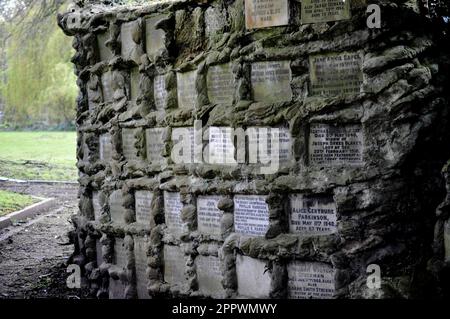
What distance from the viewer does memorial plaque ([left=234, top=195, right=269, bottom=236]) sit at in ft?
18.6

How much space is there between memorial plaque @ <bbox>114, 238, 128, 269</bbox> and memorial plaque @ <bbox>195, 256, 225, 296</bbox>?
1494mm

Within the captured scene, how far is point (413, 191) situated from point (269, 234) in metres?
1.64

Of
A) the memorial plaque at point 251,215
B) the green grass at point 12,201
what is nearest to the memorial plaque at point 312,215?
the memorial plaque at point 251,215

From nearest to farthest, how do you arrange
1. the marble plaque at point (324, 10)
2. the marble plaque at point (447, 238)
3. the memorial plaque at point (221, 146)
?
the marble plaque at point (447, 238) → the marble plaque at point (324, 10) → the memorial plaque at point (221, 146)

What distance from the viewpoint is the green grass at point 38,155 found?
951 cm

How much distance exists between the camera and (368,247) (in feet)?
16.9

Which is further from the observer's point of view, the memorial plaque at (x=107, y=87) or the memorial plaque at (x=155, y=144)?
the memorial plaque at (x=107, y=87)

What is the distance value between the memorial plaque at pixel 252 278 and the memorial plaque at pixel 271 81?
1908mm

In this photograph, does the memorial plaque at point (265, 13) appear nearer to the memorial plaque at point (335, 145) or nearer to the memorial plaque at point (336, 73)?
the memorial plaque at point (336, 73)

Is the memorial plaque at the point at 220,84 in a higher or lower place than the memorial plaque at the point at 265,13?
lower

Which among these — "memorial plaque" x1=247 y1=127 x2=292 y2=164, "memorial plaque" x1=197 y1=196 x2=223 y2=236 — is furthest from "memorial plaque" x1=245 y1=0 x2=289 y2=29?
"memorial plaque" x1=197 y1=196 x2=223 y2=236

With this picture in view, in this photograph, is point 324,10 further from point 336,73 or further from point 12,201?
point 12,201

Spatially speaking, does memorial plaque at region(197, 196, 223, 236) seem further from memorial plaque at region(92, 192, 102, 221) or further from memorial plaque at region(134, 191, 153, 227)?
memorial plaque at region(92, 192, 102, 221)

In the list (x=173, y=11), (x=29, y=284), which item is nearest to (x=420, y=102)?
(x=173, y=11)
